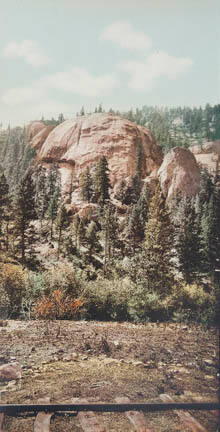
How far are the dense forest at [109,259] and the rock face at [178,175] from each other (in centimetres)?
306

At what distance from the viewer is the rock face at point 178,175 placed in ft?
130

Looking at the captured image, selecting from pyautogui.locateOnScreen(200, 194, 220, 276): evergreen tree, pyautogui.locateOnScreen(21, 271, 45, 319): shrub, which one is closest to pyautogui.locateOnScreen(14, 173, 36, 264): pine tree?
pyautogui.locateOnScreen(21, 271, 45, 319): shrub

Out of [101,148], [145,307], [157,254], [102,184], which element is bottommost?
[145,307]

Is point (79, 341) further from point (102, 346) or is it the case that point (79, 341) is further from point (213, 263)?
point (213, 263)

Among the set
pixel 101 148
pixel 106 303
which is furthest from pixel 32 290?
pixel 101 148

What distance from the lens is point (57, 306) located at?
11.4m

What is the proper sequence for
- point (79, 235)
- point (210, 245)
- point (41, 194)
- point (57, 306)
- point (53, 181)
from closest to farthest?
point (57, 306), point (210, 245), point (79, 235), point (41, 194), point (53, 181)

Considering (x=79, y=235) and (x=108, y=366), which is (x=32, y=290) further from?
(x=79, y=235)

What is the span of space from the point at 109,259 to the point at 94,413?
56.6 feet

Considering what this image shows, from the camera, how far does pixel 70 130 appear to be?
44.5m

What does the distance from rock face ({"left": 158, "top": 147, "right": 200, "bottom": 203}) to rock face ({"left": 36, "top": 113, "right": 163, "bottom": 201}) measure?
2.58 metres

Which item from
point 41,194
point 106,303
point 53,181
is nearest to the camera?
point 106,303

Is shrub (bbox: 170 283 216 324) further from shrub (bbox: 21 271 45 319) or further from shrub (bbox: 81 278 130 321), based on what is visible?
shrub (bbox: 21 271 45 319)

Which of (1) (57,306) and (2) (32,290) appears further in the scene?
(2) (32,290)
